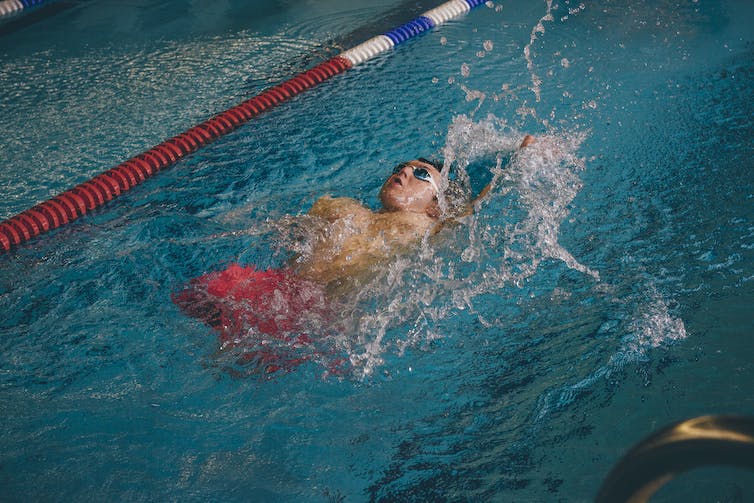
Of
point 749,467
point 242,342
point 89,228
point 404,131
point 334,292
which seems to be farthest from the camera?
point 404,131

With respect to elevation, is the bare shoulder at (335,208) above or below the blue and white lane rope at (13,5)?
below

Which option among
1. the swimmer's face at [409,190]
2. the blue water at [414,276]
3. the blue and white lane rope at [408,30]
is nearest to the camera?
the blue water at [414,276]

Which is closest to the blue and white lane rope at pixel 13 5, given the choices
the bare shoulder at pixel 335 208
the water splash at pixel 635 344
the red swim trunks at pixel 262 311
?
the bare shoulder at pixel 335 208

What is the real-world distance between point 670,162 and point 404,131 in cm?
174

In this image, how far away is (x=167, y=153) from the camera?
421 centimetres

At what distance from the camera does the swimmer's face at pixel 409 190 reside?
3137 millimetres

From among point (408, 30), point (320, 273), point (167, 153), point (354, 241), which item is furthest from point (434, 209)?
point (408, 30)

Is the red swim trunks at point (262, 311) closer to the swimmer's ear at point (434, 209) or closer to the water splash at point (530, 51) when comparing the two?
the swimmer's ear at point (434, 209)

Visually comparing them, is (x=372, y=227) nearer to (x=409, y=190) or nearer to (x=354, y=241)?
(x=354, y=241)

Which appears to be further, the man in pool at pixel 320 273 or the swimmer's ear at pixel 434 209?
the swimmer's ear at pixel 434 209

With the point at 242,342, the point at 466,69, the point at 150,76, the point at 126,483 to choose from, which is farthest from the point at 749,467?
the point at 150,76

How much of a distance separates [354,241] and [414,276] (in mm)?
344

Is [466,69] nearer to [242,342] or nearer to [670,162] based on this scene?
[670,162]

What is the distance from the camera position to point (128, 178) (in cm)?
396
